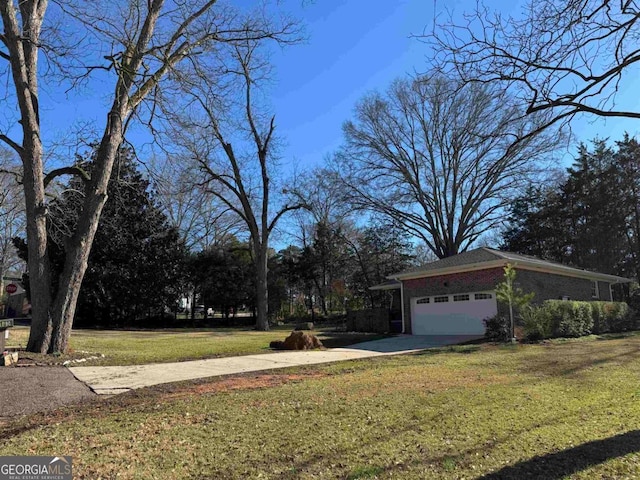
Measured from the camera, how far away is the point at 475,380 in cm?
797

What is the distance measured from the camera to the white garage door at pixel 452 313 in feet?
63.0

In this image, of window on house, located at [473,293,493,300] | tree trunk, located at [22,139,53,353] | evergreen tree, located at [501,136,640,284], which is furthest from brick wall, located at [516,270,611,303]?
tree trunk, located at [22,139,53,353]

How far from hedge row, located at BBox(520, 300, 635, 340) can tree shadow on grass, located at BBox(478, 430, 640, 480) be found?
39.7ft

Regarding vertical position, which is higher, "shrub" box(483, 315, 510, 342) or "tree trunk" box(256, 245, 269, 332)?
"tree trunk" box(256, 245, 269, 332)

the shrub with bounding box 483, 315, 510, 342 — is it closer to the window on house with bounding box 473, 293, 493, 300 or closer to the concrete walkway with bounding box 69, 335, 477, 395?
the window on house with bounding box 473, 293, 493, 300

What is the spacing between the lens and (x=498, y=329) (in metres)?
16.3

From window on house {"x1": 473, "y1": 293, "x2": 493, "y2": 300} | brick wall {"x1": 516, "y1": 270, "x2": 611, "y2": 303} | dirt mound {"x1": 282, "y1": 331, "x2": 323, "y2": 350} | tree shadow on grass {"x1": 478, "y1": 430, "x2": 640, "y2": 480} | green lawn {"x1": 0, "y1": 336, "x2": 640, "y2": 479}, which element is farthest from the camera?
brick wall {"x1": 516, "y1": 270, "x2": 611, "y2": 303}

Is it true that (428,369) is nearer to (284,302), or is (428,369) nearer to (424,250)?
(284,302)

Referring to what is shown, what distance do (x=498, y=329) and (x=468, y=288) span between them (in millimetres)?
3691

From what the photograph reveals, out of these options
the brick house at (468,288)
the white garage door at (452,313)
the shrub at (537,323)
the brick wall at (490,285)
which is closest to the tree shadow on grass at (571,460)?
the shrub at (537,323)

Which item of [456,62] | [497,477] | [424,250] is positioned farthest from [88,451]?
[424,250]

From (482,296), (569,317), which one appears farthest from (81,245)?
(569,317)

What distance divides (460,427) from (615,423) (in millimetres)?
1818

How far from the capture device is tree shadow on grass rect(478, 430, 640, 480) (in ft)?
12.2
